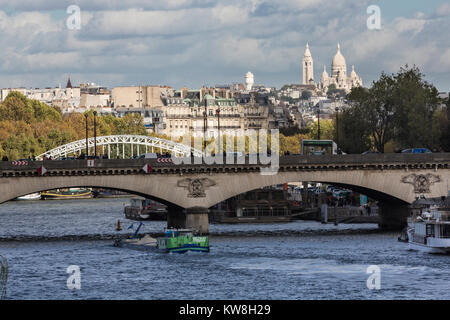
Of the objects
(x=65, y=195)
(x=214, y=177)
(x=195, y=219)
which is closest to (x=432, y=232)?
(x=214, y=177)

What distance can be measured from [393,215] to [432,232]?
Answer: 21.8 m

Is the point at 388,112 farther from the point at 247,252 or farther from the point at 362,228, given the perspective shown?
the point at 247,252

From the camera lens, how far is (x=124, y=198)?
196 meters

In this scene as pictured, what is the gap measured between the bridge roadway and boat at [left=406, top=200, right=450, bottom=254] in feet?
44.6

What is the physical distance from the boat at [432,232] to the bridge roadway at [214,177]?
44.6 feet

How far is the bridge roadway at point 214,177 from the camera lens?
93.3 m

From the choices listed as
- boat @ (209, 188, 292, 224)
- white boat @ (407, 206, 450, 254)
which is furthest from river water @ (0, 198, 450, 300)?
boat @ (209, 188, 292, 224)

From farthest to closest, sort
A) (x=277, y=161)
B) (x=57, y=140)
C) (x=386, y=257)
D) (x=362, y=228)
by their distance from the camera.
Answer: (x=57, y=140) < (x=362, y=228) < (x=277, y=161) < (x=386, y=257)

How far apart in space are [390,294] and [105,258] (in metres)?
25.1

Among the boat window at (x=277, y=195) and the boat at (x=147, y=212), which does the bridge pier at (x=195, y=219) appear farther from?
the boat at (x=147, y=212)

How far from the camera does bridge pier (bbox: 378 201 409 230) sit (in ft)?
339

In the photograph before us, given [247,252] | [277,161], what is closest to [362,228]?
[277,161]
